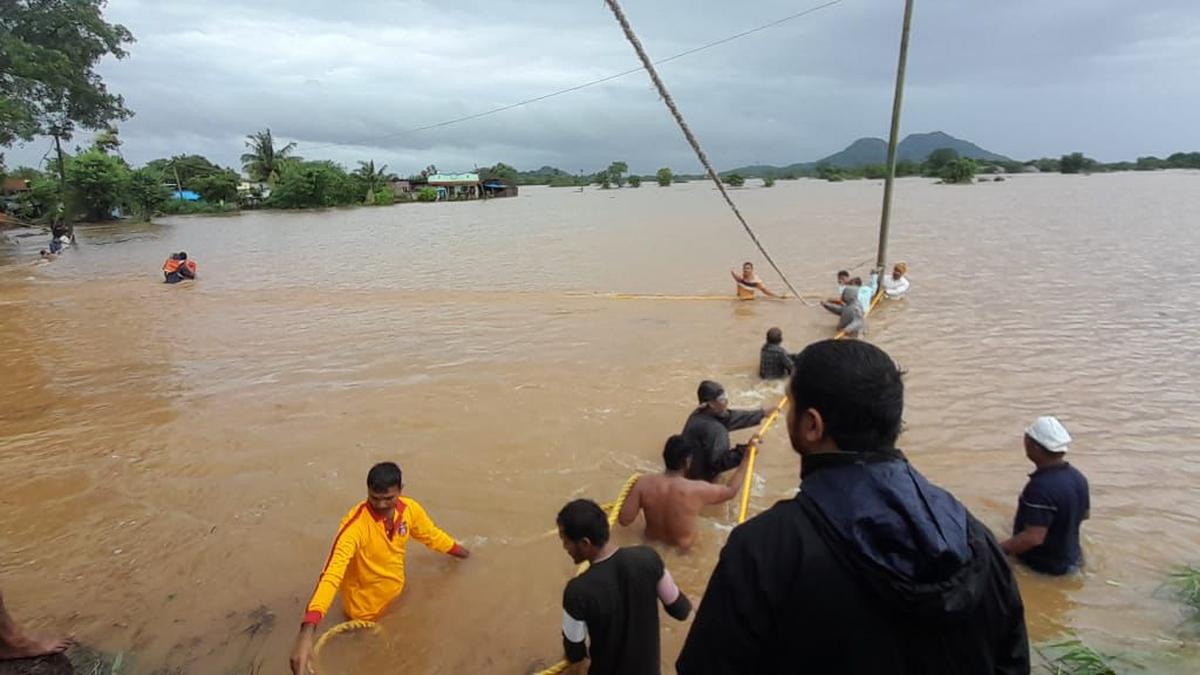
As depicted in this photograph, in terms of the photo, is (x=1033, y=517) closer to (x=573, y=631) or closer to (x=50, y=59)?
(x=573, y=631)

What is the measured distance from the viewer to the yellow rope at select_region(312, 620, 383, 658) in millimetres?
3498

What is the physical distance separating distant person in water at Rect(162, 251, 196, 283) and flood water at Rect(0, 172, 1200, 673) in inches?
45.3

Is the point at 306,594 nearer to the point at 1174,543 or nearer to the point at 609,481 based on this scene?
the point at 609,481

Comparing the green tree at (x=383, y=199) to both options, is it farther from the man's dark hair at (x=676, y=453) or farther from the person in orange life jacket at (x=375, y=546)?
the man's dark hair at (x=676, y=453)

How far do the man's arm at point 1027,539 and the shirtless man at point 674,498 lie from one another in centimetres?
169

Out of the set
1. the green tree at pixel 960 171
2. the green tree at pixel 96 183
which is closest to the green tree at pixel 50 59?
the green tree at pixel 96 183

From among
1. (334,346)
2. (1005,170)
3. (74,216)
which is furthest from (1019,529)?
(1005,170)

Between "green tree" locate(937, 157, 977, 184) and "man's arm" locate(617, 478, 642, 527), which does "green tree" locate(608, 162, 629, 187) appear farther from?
"man's arm" locate(617, 478, 642, 527)

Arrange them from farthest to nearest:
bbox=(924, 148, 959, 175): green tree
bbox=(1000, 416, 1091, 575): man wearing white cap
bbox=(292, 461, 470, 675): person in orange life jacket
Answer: bbox=(924, 148, 959, 175): green tree → bbox=(1000, 416, 1091, 575): man wearing white cap → bbox=(292, 461, 470, 675): person in orange life jacket

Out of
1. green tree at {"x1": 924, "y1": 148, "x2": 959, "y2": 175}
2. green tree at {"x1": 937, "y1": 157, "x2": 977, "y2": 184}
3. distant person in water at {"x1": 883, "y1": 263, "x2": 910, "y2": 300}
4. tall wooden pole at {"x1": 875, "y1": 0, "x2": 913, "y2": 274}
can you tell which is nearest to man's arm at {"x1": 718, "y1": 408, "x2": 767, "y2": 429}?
tall wooden pole at {"x1": 875, "y1": 0, "x2": 913, "y2": 274}

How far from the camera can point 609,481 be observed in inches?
229

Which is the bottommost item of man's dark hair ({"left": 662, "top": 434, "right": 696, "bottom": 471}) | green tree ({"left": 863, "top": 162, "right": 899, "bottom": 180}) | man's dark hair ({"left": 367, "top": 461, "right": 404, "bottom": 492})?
man's dark hair ({"left": 662, "top": 434, "right": 696, "bottom": 471})

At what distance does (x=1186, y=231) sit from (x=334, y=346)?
2796 centimetres

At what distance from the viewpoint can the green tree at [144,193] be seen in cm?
4259
